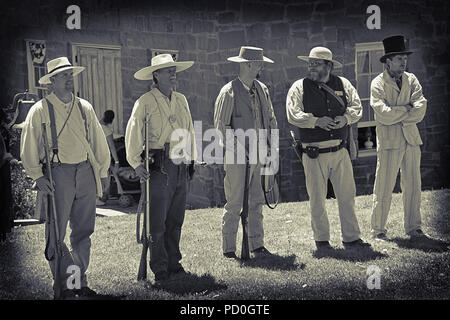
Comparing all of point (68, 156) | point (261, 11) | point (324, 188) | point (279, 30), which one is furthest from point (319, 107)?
point (68, 156)

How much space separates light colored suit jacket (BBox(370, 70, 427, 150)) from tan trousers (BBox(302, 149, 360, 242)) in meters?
0.61

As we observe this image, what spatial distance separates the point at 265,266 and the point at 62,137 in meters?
2.38

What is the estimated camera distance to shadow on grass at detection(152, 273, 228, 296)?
579cm

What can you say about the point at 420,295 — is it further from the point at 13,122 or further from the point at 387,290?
the point at 13,122

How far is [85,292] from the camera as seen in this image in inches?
221

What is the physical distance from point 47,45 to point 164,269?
9.43ft

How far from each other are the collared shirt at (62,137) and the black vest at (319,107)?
91.5 inches

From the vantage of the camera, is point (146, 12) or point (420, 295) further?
point (146, 12)

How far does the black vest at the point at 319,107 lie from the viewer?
22.8 ft

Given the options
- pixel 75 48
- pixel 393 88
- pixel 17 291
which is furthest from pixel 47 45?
pixel 393 88

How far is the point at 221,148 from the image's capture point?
6707 millimetres

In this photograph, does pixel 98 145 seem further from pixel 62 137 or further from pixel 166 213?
pixel 166 213

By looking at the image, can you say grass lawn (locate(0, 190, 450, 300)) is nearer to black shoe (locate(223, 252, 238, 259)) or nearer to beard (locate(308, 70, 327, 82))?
black shoe (locate(223, 252, 238, 259))

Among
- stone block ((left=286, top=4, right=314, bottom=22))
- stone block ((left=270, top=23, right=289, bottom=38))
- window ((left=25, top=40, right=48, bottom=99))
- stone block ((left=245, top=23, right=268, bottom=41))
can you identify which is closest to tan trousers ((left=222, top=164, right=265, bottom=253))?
stone block ((left=245, top=23, right=268, bottom=41))
